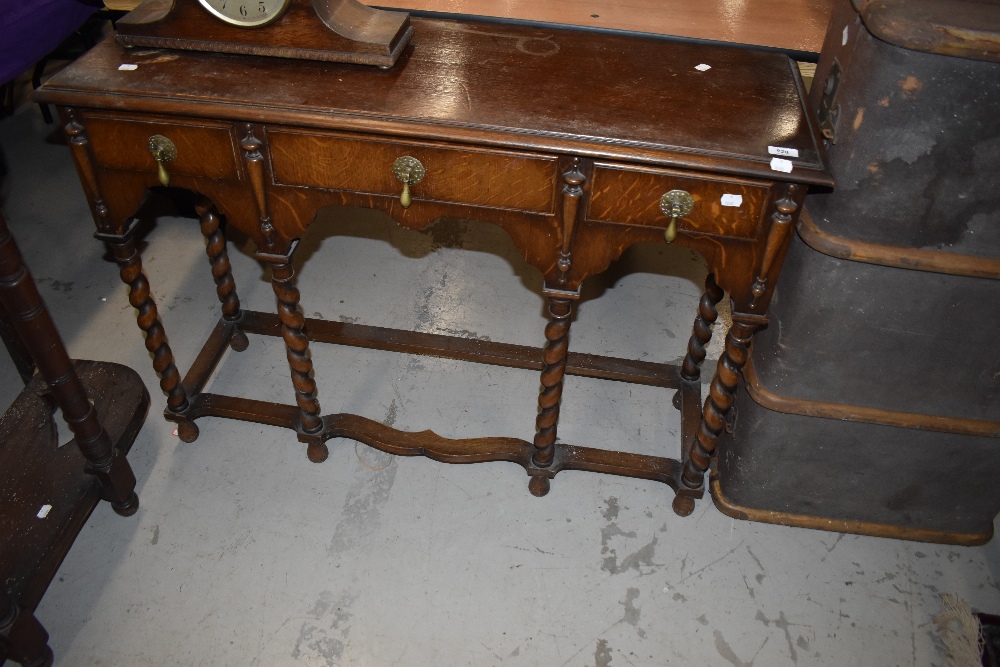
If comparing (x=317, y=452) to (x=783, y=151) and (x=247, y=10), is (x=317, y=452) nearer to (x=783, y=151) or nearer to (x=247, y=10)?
(x=247, y=10)

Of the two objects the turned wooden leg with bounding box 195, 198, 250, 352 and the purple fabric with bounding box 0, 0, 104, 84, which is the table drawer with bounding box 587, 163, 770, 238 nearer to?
the turned wooden leg with bounding box 195, 198, 250, 352

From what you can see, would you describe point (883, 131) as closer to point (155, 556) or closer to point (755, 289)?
point (755, 289)

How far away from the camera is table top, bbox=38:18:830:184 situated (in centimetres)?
181

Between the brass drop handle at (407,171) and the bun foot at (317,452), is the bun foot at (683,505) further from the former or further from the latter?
the brass drop handle at (407,171)

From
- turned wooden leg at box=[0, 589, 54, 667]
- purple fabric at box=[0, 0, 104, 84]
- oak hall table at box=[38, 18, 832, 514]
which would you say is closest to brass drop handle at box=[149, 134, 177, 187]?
oak hall table at box=[38, 18, 832, 514]

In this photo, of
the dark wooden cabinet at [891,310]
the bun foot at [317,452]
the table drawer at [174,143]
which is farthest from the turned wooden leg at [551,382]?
the table drawer at [174,143]

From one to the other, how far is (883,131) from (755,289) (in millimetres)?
452

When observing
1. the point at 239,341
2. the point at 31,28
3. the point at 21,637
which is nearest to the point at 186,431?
the point at 239,341

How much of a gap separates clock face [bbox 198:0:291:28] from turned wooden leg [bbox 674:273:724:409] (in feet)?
4.75

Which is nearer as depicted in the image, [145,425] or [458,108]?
[458,108]

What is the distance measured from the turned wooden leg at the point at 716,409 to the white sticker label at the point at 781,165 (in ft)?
1.49

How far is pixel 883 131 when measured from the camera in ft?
5.74

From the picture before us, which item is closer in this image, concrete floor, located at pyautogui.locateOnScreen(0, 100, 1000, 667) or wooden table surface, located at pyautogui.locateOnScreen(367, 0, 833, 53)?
concrete floor, located at pyautogui.locateOnScreen(0, 100, 1000, 667)

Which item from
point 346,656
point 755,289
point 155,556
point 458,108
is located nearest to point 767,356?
point 755,289
